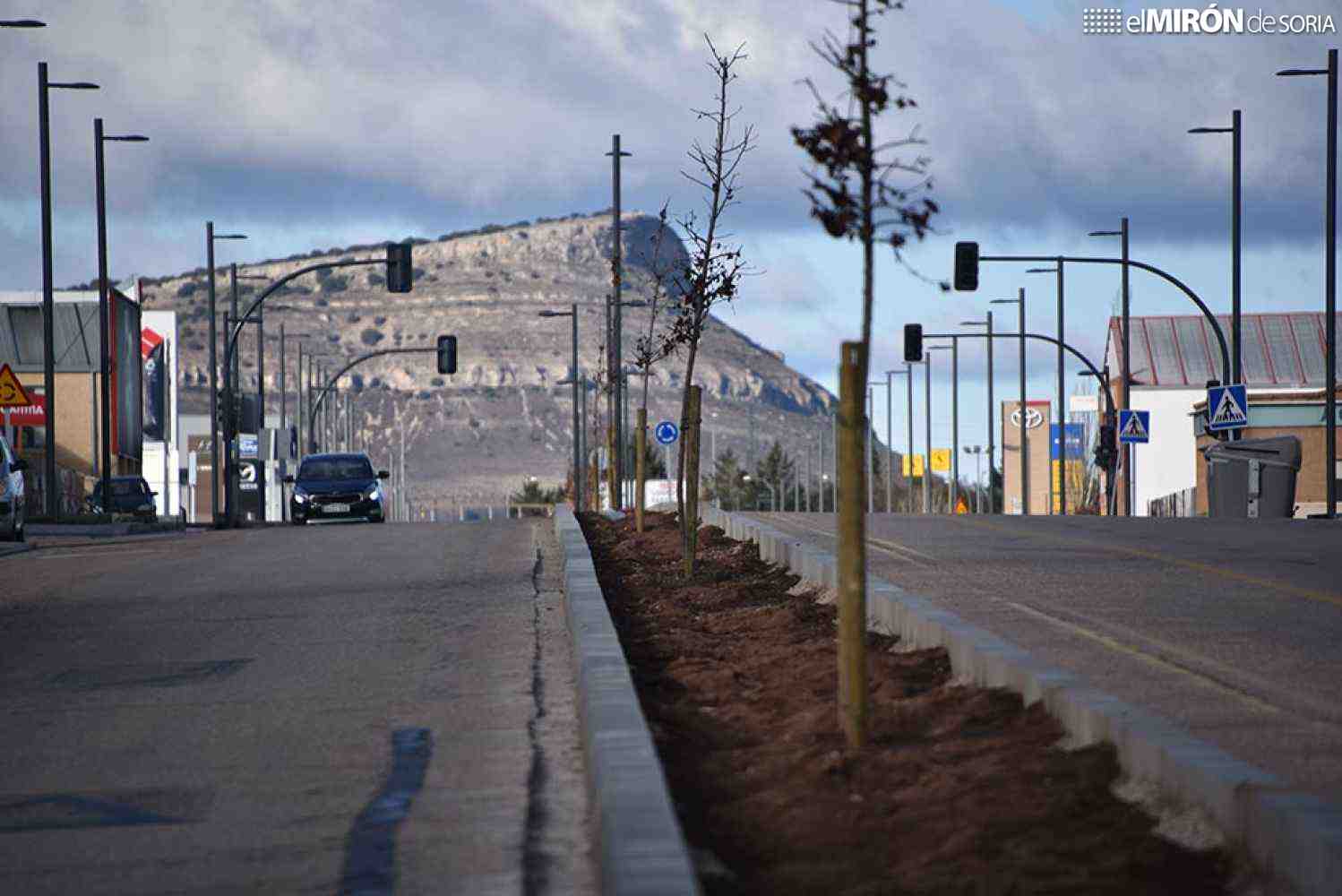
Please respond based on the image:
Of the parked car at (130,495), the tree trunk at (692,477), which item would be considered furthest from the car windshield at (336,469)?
the tree trunk at (692,477)

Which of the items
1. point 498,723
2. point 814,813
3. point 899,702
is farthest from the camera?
point 498,723

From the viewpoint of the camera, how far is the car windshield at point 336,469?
46156 millimetres

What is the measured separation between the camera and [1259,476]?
39969 millimetres

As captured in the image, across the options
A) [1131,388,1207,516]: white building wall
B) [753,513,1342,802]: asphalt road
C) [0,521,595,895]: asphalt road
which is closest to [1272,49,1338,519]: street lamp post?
[753,513,1342,802]: asphalt road

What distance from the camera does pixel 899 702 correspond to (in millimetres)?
9719

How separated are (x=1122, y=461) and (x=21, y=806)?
53.2 m

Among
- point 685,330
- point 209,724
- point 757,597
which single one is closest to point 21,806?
point 209,724

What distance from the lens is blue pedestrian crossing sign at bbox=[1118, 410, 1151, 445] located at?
5594cm

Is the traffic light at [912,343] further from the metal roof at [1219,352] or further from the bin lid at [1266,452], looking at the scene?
the metal roof at [1219,352]

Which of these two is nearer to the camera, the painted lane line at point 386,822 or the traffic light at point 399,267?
the painted lane line at point 386,822

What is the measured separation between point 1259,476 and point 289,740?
31976 millimetres

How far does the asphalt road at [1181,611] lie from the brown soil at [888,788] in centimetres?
70

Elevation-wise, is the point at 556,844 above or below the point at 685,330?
below

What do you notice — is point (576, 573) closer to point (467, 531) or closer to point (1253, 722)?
point (1253, 722)
